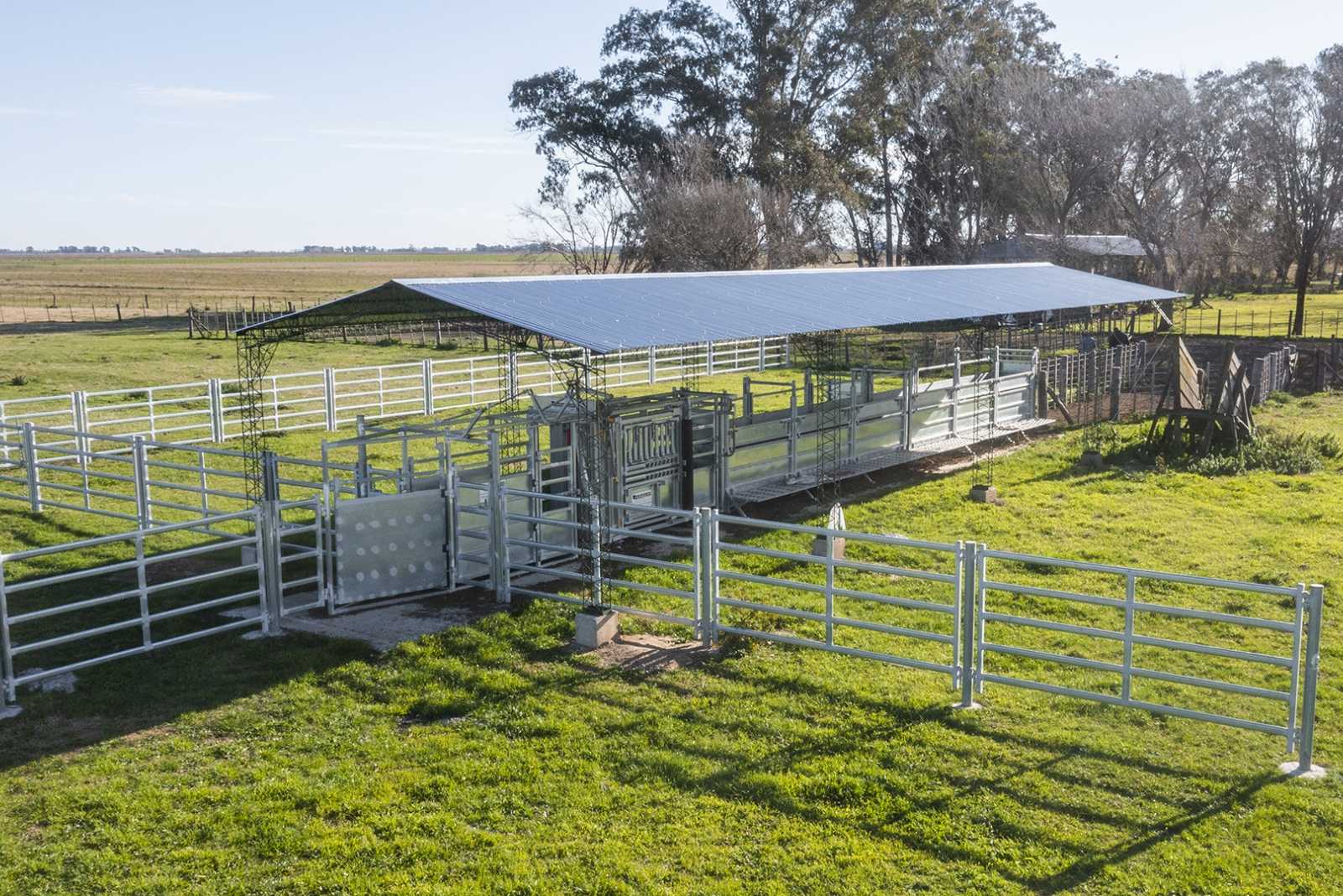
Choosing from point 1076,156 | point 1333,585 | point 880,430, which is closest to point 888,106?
point 1076,156

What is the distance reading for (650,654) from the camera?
10.1 m

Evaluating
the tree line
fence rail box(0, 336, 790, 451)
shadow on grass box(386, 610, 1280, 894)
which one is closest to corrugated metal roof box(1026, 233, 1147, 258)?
the tree line

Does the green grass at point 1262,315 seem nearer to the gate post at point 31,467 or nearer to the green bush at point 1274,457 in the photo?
the green bush at point 1274,457

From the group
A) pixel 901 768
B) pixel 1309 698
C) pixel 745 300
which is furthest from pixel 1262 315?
pixel 901 768

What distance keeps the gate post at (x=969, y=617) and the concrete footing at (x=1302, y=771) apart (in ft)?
6.61

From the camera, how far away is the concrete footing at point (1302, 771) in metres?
7.50

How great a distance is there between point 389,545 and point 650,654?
304cm

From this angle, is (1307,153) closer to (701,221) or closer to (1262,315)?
(1262,315)

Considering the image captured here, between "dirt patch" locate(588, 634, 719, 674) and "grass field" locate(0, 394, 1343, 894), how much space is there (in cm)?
23

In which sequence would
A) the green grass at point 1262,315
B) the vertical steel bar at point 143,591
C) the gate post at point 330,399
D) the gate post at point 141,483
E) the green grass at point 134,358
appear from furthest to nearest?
the green grass at point 1262,315 < the green grass at point 134,358 < the gate post at point 330,399 < the gate post at point 141,483 < the vertical steel bar at point 143,591

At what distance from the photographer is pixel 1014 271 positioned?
28703 mm

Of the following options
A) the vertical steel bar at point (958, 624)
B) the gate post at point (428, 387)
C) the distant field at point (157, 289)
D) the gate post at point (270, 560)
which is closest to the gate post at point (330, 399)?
the gate post at point (428, 387)

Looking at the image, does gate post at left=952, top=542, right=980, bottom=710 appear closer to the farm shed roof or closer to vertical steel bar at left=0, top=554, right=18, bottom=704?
the farm shed roof

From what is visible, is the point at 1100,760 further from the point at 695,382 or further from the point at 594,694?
the point at 695,382
